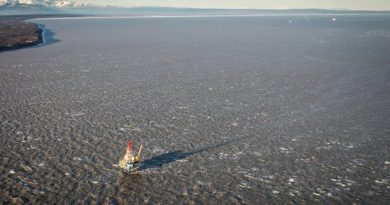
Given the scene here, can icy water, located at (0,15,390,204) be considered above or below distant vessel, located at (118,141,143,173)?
below

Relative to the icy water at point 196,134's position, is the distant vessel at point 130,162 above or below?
above

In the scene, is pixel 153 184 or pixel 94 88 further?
pixel 94 88

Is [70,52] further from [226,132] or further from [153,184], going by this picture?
[153,184]

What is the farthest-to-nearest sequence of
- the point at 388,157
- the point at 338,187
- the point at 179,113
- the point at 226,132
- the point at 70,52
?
the point at 70,52 < the point at 179,113 < the point at 226,132 < the point at 388,157 < the point at 338,187

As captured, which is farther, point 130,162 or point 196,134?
point 196,134

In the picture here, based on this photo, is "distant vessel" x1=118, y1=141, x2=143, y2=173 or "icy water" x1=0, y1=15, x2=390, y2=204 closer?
"icy water" x1=0, y1=15, x2=390, y2=204

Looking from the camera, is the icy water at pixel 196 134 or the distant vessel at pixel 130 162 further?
the distant vessel at pixel 130 162

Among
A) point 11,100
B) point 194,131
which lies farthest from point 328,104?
point 11,100

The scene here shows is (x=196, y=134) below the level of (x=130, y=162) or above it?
below
